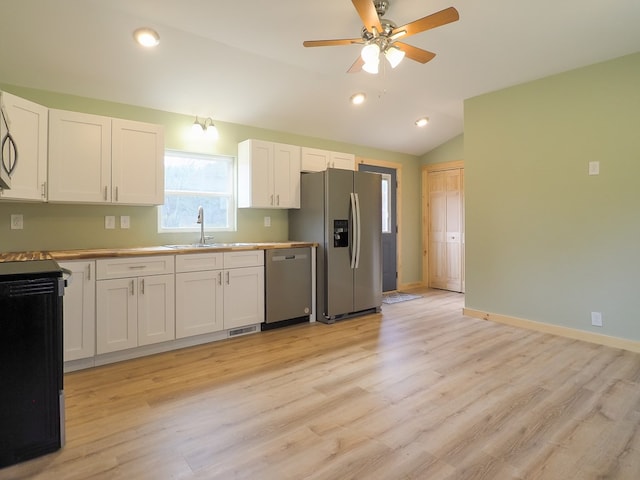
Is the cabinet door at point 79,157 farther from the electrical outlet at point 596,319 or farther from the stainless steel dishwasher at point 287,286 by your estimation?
the electrical outlet at point 596,319

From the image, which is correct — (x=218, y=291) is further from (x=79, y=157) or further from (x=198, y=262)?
(x=79, y=157)

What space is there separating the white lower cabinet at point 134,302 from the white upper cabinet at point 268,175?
4.31 feet

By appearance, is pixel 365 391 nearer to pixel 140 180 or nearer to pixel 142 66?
pixel 140 180

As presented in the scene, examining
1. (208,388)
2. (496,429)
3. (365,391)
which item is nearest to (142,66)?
(208,388)

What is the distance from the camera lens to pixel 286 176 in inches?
175

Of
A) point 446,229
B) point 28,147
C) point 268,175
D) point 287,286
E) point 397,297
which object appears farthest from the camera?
point 446,229

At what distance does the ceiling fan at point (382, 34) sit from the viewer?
2.24 m

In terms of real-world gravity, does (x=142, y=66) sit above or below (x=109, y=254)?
above

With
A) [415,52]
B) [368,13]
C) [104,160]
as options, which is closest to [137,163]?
[104,160]

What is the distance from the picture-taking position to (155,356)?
3234mm

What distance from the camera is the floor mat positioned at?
218 inches

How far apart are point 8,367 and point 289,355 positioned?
6.46 ft

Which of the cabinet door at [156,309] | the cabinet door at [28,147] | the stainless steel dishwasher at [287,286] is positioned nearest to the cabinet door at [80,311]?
the cabinet door at [156,309]

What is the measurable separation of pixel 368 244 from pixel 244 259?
5.35 ft
